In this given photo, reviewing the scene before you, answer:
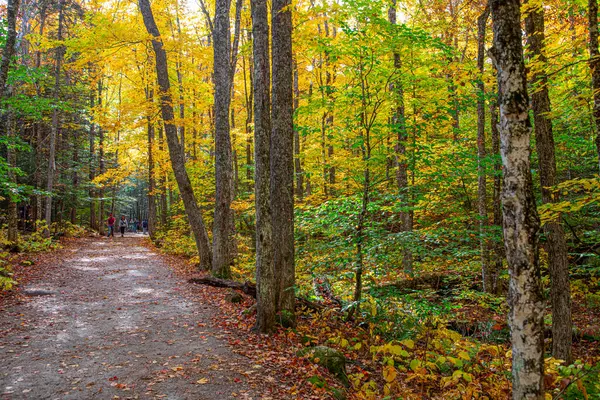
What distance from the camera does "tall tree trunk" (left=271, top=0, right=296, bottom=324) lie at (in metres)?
6.88

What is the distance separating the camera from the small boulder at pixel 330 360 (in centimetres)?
540

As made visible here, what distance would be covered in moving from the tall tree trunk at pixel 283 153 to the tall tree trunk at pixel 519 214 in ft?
13.7

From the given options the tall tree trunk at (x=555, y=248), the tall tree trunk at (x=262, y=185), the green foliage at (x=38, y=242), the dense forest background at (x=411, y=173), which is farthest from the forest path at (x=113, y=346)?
the tall tree trunk at (x=555, y=248)

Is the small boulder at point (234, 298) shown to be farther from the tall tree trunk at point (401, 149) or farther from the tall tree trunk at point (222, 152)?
the tall tree trunk at point (401, 149)

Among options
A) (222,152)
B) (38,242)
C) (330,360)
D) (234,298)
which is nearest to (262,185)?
(330,360)

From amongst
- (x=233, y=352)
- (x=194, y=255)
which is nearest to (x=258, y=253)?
(x=233, y=352)

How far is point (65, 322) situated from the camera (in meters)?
6.88

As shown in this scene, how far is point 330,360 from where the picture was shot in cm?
550

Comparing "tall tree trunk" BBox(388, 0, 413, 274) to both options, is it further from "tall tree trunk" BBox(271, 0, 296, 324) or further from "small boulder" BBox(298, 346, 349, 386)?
"small boulder" BBox(298, 346, 349, 386)

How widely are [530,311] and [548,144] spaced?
4335mm

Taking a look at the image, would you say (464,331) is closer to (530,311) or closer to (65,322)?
(530,311)

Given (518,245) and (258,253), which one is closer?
(518,245)

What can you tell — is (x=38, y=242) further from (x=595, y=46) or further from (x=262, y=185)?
(x=595, y=46)

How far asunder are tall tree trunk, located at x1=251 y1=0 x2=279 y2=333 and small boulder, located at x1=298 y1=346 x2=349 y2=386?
3.99 ft
